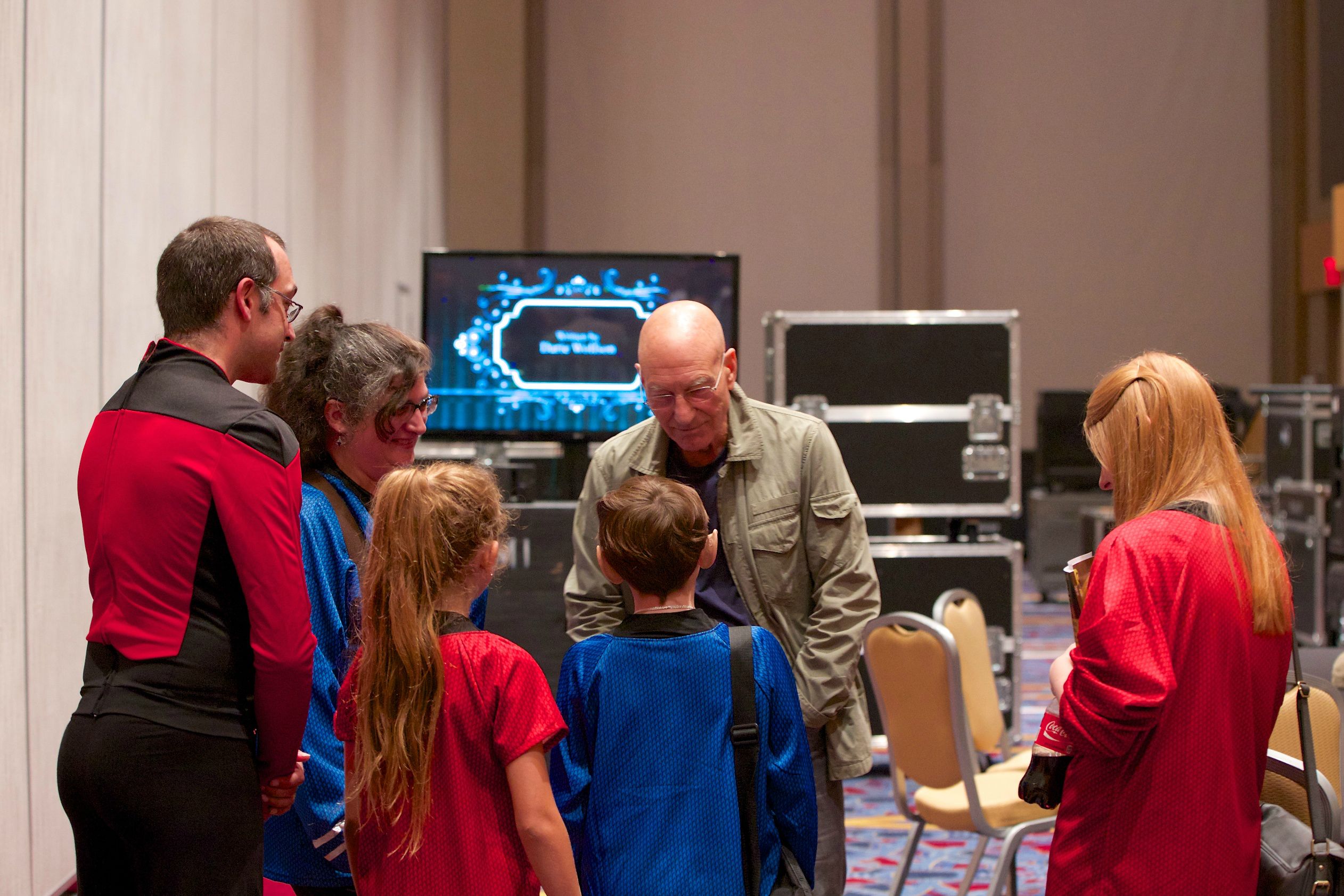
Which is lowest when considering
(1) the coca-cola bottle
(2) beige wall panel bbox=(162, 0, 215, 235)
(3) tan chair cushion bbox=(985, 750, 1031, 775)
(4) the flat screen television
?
(3) tan chair cushion bbox=(985, 750, 1031, 775)

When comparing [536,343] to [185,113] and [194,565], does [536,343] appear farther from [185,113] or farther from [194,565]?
[194,565]

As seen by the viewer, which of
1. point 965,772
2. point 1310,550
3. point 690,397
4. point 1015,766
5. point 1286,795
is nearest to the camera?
point 1286,795

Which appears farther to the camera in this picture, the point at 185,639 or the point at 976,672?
the point at 976,672

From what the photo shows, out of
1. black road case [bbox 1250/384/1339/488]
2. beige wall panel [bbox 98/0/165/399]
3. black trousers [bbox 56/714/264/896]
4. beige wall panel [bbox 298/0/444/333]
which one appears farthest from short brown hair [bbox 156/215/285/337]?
black road case [bbox 1250/384/1339/488]

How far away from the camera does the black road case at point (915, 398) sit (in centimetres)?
493

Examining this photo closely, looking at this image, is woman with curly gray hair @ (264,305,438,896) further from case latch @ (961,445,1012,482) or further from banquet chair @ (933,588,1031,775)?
case latch @ (961,445,1012,482)

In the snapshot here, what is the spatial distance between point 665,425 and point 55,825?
78.3 inches

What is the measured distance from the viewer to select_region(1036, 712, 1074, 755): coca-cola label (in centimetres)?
182

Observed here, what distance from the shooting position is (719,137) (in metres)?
10.5

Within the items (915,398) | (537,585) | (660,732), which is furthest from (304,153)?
(660,732)

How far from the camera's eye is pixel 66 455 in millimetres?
3025

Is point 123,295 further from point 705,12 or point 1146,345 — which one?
point 1146,345

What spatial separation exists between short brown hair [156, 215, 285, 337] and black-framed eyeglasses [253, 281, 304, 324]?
1.2 inches

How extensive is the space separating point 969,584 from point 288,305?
12.1ft
